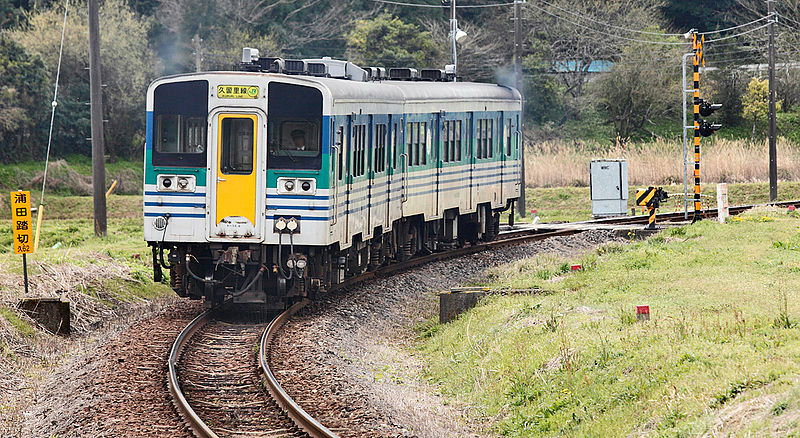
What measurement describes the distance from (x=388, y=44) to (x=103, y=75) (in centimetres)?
1324

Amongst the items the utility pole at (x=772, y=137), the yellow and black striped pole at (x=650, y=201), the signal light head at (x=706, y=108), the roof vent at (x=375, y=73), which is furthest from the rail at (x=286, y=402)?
the utility pole at (x=772, y=137)

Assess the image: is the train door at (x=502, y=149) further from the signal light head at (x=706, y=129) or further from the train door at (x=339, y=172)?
the train door at (x=339, y=172)

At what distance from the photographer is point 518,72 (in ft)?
110

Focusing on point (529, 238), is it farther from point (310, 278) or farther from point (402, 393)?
point (402, 393)

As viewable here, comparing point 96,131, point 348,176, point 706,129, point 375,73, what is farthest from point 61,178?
point 348,176

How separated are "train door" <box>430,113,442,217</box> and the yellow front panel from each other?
6.38 meters

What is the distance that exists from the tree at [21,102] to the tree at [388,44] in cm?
1514

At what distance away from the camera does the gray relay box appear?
30828 mm

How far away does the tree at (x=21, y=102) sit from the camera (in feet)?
143

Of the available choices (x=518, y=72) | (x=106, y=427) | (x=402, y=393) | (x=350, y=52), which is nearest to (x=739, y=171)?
(x=518, y=72)

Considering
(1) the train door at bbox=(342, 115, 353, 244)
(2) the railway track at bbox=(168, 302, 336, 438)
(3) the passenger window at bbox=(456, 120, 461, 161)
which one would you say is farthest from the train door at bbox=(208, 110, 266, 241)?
(3) the passenger window at bbox=(456, 120, 461, 161)

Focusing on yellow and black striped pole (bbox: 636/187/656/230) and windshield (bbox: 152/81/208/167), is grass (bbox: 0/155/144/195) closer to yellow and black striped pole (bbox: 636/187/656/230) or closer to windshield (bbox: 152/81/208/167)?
yellow and black striped pole (bbox: 636/187/656/230)

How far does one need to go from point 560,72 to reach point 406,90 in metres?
43.7

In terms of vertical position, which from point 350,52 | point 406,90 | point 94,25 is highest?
point 350,52
